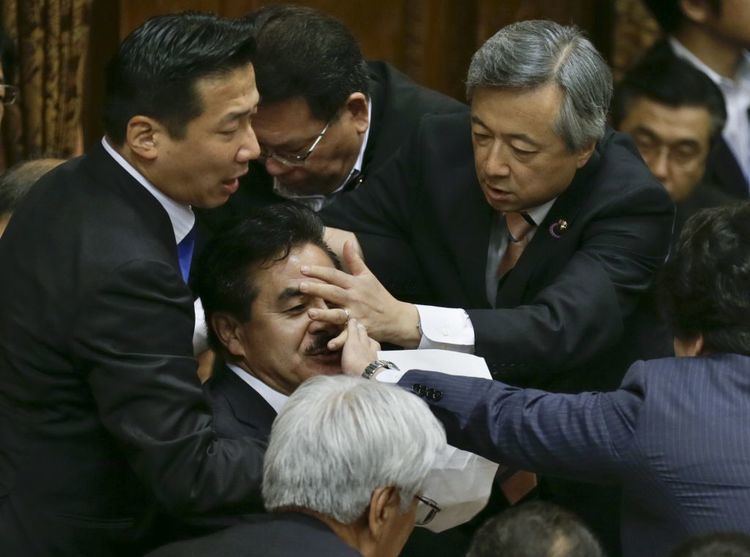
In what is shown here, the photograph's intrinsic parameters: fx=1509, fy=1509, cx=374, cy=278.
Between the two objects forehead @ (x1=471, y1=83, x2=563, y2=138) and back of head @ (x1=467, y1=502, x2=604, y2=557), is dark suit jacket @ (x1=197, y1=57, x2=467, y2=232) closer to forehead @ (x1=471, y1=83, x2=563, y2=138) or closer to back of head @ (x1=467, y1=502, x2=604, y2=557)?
forehead @ (x1=471, y1=83, x2=563, y2=138)

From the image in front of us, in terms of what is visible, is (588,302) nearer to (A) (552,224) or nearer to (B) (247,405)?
(A) (552,224)

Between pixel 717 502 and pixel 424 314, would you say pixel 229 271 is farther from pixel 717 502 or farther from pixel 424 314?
pixel 717 502

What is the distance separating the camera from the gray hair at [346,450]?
92.1 inches

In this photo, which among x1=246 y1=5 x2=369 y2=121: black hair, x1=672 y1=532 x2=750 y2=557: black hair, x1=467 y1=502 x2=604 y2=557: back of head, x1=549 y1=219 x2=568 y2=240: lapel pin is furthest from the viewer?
x1=246 y1=5 x2=369 y2=121: black hair

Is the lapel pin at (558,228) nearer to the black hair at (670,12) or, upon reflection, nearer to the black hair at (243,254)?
the black hair at (243,254)

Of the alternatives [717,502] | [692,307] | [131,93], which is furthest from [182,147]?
[717,502]

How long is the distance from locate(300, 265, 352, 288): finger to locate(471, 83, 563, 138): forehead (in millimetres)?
433

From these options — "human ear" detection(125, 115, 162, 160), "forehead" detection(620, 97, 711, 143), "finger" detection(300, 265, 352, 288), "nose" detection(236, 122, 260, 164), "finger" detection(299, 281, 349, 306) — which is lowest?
"finger" detection(299, 281, 349, 306)

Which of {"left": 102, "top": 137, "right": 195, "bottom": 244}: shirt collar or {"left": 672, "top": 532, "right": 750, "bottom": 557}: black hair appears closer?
{"left": 672, "top": 532, "right": 750, "bottom": 557}: black hair

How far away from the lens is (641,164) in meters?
3.18

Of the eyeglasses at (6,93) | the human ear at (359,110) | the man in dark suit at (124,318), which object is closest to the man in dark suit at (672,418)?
the man in dark suit at (124,318)

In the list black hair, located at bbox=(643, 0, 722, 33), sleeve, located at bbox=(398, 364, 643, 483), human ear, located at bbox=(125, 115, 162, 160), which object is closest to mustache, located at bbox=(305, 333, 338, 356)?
sleeve, located at bbox=(398, 364, 643, 483)

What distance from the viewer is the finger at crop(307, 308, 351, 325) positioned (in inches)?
111

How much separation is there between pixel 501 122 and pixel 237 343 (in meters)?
0.68
